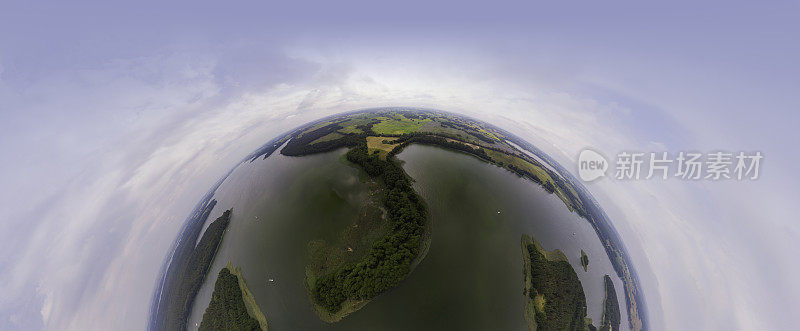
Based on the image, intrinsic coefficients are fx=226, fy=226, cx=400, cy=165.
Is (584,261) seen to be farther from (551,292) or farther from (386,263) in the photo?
(386,263)

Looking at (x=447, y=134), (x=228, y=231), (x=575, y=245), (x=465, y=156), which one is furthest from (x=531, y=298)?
(x=228, y=231)

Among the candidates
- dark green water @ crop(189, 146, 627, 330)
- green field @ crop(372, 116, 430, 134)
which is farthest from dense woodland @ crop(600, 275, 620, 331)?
green field @ crop(372, 116, 430, 134)

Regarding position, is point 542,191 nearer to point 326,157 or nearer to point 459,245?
point 459,245

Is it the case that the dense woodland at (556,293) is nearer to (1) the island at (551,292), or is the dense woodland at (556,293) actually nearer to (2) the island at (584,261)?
(1) the island at (551,292)

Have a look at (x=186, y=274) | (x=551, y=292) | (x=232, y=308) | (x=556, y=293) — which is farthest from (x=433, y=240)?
(x=186, y=274)

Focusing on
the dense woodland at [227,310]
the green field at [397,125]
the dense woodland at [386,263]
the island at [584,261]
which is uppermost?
the green field at [397,125]

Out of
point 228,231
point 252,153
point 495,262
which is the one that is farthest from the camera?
point 252,153

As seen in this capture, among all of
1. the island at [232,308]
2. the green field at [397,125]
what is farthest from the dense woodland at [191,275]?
the green field at [397,125]
